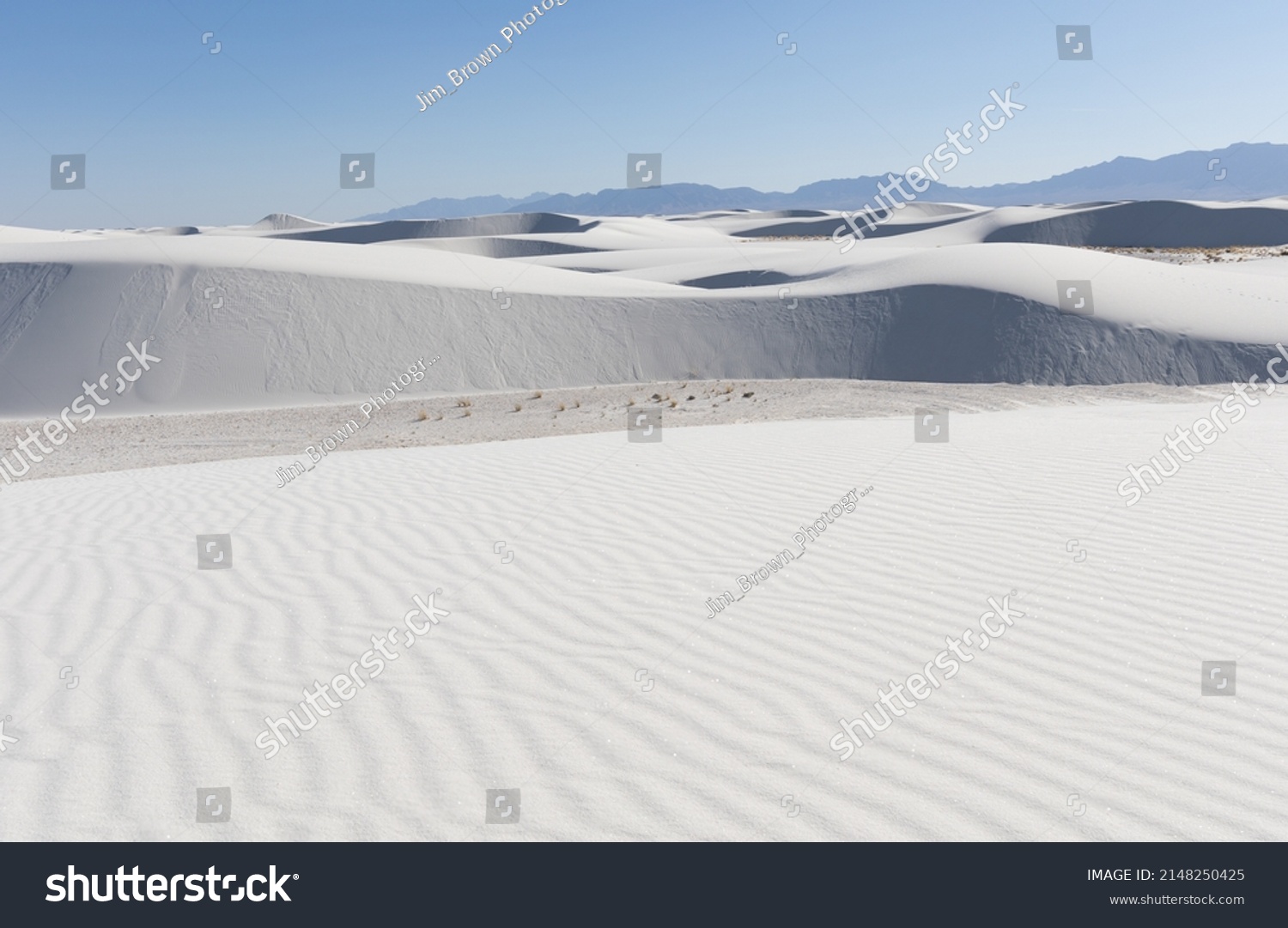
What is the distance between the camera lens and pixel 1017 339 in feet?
59.6

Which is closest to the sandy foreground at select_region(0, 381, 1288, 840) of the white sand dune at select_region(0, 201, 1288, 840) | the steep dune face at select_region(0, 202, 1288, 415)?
the white sand dune at select_region(0, 201, 1288, 840)

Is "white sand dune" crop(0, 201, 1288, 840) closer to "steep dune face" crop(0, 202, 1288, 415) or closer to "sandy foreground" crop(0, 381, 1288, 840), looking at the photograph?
"sandy foreground" crop(0, 381, 1288, 840)

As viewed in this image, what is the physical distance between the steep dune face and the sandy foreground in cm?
999

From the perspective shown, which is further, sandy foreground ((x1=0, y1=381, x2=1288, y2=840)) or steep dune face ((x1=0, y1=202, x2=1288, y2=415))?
steep dune face ((x1=0, y1=202, x2=1288, y2=415))

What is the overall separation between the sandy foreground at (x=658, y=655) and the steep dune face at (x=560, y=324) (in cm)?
999

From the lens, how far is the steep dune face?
18.0m

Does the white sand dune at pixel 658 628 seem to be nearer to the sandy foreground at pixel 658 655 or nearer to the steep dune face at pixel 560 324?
the sandy foreground at pixel 658 655

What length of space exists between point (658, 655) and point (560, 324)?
58.6ft

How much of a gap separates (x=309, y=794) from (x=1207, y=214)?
7629 centimetres

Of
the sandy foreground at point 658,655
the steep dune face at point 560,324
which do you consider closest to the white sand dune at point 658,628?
the sandy foreground at point 658,655

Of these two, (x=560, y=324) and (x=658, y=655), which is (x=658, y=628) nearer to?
(x=658, y=655)

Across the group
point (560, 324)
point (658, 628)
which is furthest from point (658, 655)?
point (560, 324)
